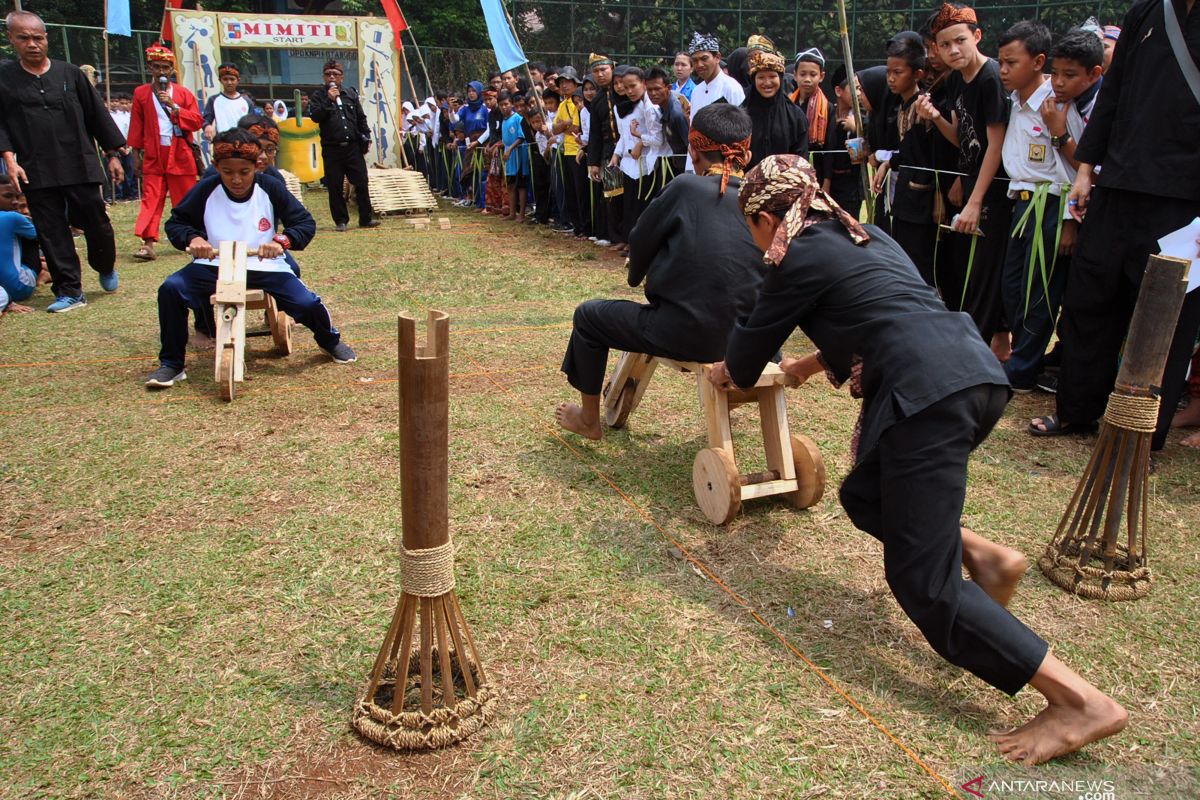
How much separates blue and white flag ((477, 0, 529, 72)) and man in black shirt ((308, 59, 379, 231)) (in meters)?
2.00

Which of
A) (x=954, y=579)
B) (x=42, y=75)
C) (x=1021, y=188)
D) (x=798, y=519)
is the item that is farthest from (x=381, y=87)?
(x=954, y=579)

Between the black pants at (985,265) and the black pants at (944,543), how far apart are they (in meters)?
3.19

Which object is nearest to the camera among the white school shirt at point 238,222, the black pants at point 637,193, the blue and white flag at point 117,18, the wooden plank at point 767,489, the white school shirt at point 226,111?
the wooden plank at point 767,489

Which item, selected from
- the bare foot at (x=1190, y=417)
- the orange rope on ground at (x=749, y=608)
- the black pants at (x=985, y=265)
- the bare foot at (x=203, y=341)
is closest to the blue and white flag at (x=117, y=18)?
the bare foot at (x=203, y=341)

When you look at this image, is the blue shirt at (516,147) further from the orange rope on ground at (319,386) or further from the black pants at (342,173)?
the orange rope on ground at (319,386)

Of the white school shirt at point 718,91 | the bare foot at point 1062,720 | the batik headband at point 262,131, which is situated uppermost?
the white school shirt at point 718,91

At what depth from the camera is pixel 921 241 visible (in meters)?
5.80

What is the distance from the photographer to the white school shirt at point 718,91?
27.2 feet

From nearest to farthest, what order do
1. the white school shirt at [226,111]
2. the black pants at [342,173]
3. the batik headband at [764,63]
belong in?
the batik headband at [764,63], the white school shirt at [226,111], the black pants at [342,173]

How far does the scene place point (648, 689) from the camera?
257cm

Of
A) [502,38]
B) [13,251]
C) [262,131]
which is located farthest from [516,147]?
[13,251]

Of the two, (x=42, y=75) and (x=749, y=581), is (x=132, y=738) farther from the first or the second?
(x=42, y=75)

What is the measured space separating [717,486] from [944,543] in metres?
1.19

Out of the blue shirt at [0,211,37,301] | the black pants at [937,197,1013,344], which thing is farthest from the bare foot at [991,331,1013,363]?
the blue shirt at [0,211,37,301]
